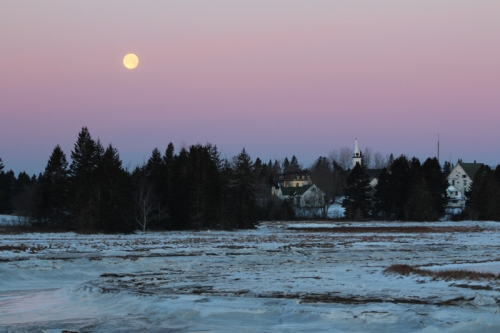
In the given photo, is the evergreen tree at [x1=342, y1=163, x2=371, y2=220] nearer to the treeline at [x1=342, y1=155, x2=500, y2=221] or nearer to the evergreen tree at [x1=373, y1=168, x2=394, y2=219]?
the treeline at [x1=342, y1=155, x2=500, y2=221]

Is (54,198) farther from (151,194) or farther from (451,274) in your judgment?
(451,274)

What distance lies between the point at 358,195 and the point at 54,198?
192 feet

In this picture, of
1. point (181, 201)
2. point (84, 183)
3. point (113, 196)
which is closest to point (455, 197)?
point (181, 201)

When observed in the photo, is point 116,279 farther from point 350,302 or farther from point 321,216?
point 321,216

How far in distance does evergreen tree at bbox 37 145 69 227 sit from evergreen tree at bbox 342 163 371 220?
182 feet

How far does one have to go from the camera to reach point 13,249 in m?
35.2

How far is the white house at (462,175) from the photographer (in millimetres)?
152000

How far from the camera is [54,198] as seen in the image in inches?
2840

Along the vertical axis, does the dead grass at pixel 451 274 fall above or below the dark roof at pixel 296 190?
below

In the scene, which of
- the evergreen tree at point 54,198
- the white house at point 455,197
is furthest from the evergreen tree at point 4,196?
the white house at point 455,197

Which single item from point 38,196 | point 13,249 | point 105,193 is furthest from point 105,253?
point 38,196

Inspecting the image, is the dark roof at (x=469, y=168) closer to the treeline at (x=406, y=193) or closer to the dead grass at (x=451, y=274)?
the treeline at (x=406, y=193)

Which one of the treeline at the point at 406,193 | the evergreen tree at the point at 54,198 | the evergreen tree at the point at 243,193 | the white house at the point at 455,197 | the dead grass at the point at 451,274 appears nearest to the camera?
the dead grass at the point at 451,274

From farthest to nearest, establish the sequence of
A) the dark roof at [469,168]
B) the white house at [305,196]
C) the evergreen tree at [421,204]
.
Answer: the dark roof at [469,168]
the white house at [305,196]
the evergreen tree at [421,204]
